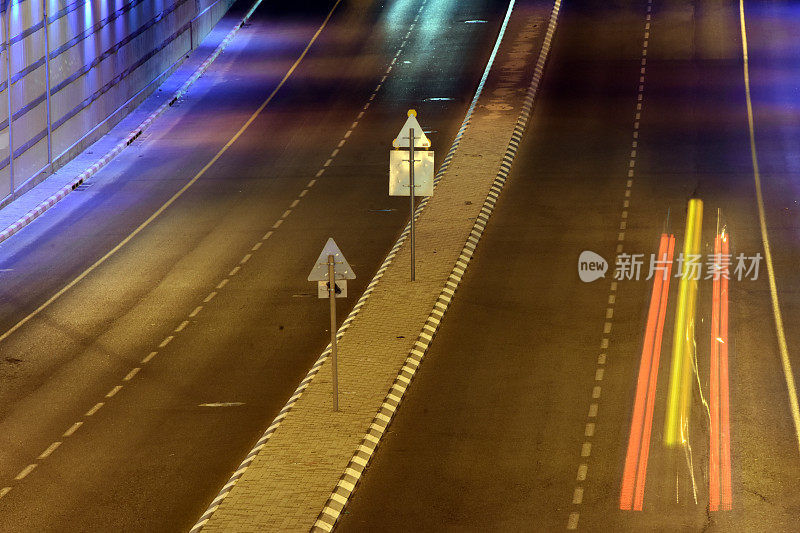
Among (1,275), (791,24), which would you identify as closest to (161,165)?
(1,275)

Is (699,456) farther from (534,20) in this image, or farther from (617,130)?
(534,20)

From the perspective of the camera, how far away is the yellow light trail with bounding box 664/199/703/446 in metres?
20.7

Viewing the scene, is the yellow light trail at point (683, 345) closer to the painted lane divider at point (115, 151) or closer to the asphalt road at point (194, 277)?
the asphalt road at point (194, 277)

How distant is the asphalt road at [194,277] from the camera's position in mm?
19828

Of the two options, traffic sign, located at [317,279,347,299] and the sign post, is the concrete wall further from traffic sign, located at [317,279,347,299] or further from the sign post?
the sign post

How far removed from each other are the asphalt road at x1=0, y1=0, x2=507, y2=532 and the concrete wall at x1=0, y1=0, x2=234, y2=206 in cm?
188

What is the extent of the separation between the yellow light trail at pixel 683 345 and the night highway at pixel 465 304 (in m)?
0.07

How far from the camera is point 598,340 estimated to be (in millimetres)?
24344

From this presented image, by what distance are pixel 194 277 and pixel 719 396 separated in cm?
1183

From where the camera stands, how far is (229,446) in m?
20.5

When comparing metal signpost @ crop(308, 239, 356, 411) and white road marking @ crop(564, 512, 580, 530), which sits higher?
metal signpost @ crop(308, 239, 356, 411)

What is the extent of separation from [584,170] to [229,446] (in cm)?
1739

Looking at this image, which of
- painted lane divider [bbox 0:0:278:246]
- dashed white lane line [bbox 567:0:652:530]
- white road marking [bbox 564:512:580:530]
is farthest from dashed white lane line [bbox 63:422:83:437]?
painted lane divider [bbox 0:0:278:246]

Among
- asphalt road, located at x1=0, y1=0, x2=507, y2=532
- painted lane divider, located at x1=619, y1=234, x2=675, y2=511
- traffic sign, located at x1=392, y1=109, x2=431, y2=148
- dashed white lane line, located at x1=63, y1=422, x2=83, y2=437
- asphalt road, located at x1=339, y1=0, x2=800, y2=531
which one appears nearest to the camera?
asphalt road, located at x1=339, y1=0, x2=800, y2=531
